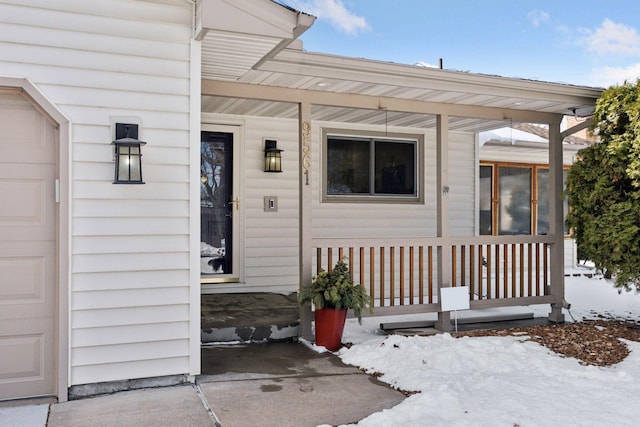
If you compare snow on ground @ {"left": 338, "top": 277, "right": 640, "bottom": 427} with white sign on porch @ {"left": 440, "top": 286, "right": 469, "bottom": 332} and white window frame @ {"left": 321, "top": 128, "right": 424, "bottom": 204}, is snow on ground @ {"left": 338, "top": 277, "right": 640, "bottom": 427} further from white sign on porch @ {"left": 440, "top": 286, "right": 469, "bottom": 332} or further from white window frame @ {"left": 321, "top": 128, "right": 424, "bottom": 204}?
white window frame @ {"left": 321, "top": 128, "right": 424, "bottom": 204}

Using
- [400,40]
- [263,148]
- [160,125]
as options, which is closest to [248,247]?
[263,148]

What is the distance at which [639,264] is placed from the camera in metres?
5.76

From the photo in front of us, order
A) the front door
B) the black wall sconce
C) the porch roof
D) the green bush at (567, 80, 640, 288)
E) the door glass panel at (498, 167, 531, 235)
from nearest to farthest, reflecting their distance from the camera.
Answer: the black wall sconce → the porch roof → the green bush at (567, 80, 640, 288) → the front door → the door glass panel at (498, 167, 531, 235)

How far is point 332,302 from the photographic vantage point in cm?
497

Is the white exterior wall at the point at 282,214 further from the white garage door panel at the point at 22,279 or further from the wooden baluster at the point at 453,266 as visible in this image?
the white garage door panel at the point at 22,279

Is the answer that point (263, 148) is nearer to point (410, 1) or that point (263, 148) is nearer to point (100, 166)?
point (100, 166)

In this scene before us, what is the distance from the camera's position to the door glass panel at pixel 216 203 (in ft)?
21.7

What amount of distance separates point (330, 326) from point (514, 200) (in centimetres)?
604

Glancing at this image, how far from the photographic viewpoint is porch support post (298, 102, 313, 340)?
207 inches

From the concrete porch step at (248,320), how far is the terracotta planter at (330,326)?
41cm

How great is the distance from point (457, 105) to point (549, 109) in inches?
43.2

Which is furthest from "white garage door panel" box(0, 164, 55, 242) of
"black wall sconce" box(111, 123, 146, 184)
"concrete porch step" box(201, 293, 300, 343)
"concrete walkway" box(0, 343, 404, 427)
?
"concrete porch step" box(201, 293, 300, 343)

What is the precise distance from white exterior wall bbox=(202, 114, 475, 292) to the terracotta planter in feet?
6.27

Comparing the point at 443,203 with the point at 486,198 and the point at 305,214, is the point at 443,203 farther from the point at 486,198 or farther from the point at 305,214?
the point at 486,198
